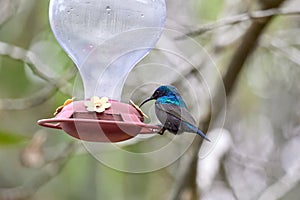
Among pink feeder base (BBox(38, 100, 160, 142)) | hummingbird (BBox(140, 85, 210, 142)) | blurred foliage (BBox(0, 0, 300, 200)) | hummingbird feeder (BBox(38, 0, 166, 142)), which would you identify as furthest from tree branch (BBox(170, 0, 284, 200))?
pink feeder base (BBox(38, 100, 160, 142))

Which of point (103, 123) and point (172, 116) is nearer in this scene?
point (103, 123)

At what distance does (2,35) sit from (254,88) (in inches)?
74.3

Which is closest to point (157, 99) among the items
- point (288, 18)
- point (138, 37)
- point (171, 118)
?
point (171, 118)

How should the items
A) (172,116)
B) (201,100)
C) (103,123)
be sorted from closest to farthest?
1. (103,123)
2. (172,116)
3. (201,100)

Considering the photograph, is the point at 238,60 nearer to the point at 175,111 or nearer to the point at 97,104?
the point at 175,111

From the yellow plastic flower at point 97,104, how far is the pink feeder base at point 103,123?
0.03 feet

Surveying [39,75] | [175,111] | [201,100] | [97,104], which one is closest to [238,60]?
[201,100]

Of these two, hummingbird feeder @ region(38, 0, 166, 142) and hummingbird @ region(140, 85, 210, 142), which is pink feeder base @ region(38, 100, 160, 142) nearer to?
hummingbird @ region(140, 85, 210, 142)

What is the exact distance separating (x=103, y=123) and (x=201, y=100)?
1.71m

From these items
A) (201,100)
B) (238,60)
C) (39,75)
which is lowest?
(201,100)

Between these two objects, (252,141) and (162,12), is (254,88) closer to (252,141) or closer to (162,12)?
(252,141)

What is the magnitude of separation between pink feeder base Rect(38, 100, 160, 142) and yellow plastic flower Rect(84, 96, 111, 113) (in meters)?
0.01

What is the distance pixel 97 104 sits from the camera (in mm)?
2176

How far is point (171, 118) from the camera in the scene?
2.20 meters
